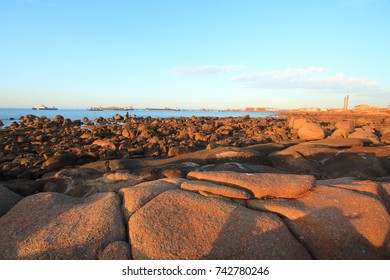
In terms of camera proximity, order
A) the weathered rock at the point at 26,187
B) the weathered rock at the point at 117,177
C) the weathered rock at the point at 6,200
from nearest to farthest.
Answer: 1. the weathered rock at the point at 6,200
2. the weathered rock at the point at 117,177
3. the weathered rock at the point at 26,187

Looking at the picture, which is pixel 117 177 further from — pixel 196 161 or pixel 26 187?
pixel 196 161

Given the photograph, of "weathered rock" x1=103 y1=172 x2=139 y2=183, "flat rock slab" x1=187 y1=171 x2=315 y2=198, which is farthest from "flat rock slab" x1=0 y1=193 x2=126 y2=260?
"flat rock slab" x1=187 y1=171 x2=315 y2=198

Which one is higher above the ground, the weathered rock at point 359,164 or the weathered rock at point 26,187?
the weathered rock at point 359,164

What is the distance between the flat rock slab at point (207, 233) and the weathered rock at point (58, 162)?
634cm

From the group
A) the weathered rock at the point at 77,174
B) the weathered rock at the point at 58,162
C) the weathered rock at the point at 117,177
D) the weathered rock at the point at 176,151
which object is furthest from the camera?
the weathered rock at the point at 176,151

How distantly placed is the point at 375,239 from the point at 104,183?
A: 4742 mm

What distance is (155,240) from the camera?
3.16 meters

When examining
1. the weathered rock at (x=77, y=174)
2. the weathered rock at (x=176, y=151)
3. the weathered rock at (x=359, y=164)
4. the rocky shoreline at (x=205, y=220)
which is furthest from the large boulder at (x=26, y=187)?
the weathered rock at (x=359, y=164)

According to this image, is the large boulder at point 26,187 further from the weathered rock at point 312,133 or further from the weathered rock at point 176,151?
the weathered rock at point 312,133

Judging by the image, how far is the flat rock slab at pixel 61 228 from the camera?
3.16 metres

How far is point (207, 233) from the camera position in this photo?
3.28 m

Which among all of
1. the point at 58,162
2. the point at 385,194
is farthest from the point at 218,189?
the point at 58,162

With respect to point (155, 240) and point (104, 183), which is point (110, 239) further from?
point (104, 183)

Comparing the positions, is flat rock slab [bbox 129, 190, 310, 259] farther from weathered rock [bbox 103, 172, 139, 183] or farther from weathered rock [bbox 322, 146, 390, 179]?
weathered rock [bbox 322, 146, 390, 179]
